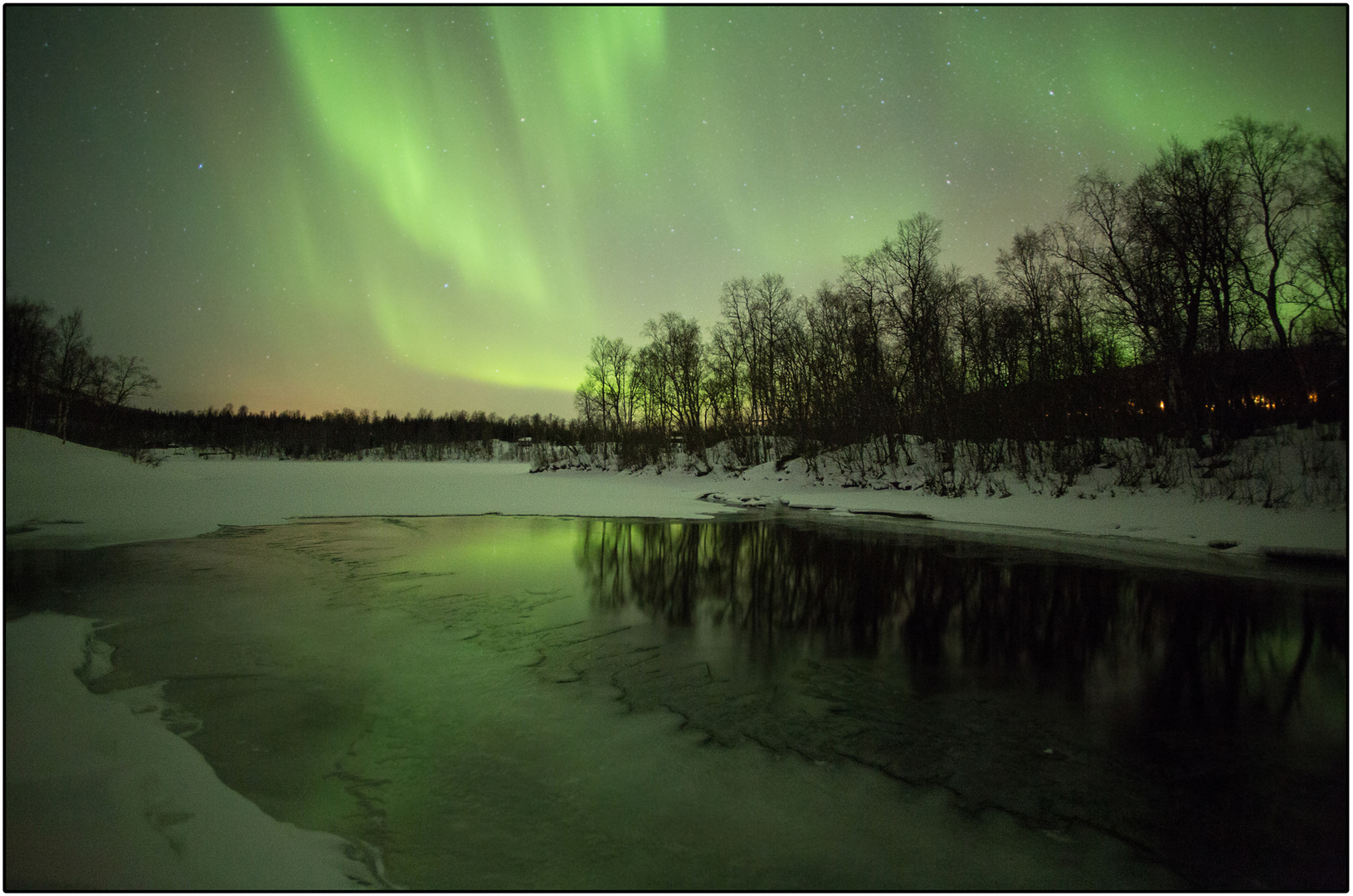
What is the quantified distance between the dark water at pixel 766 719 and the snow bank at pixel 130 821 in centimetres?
18

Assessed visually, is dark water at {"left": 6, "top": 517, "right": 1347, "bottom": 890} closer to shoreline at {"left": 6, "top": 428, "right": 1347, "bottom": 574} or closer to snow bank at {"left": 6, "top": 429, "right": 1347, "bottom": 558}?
shoreline at {"left": 6, "top": 428, "right": 1347, "bottom": 574}

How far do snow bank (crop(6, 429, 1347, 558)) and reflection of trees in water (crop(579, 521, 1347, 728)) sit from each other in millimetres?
5234

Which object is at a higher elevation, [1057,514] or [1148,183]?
[1148,183]

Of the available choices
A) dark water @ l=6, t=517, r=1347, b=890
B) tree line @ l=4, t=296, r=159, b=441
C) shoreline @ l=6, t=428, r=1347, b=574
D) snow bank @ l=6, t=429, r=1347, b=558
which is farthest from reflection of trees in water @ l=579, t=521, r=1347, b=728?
tree line @ l=4, t=296, r=159, b=441

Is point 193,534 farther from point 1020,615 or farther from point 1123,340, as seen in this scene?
point 1123,340

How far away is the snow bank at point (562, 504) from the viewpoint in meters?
12.7

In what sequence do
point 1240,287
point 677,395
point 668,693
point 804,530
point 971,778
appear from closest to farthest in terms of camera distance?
point 971,778 < point 668,693 < point 804,530 < point 1240,287 < point 677,395

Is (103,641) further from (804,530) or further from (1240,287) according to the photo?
(1240,287)

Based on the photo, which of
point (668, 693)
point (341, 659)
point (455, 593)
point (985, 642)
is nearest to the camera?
point (668, 693)

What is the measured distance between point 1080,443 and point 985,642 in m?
19.0

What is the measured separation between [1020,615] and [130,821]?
860 centimetres

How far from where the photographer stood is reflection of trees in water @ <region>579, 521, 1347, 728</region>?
17.5 feet

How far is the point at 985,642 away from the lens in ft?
20.5

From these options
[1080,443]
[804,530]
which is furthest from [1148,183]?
[804,530]
